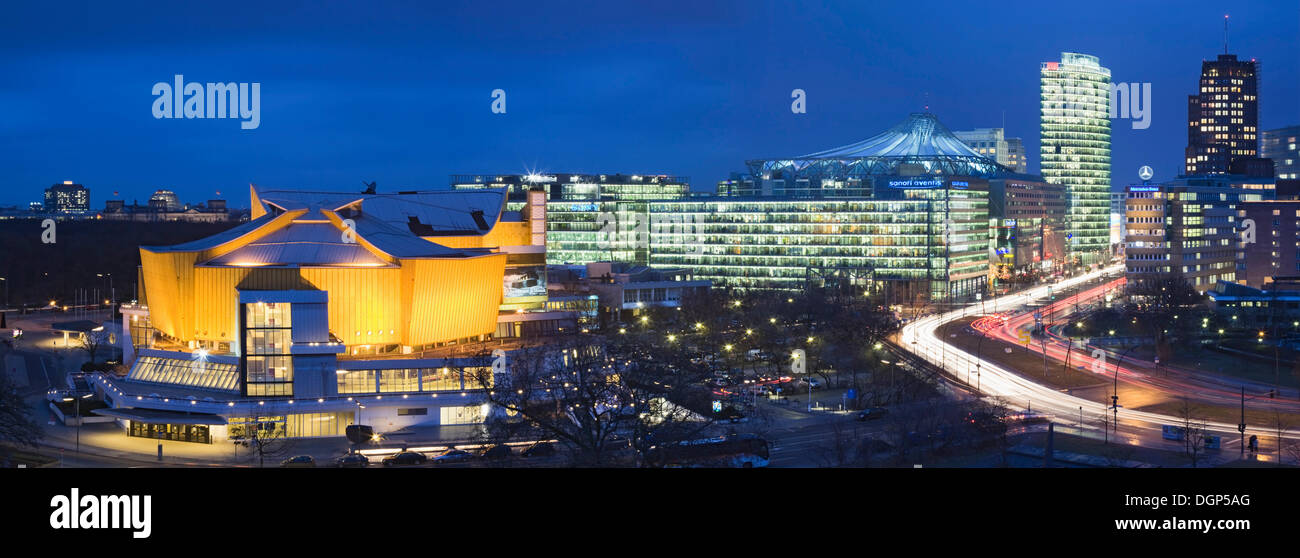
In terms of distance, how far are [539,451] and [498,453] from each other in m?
0.65

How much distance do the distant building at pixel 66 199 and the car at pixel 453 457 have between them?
43.8m

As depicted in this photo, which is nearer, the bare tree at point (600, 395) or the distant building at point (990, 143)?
the bare tree at point (600, 395)

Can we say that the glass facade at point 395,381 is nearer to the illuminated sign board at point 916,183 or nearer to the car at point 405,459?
the car at point 405,459

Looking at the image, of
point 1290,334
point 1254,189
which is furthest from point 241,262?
point 1254,189

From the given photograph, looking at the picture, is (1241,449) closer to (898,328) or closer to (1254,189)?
(898,328)

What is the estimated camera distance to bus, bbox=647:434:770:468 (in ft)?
53.9

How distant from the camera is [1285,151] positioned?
94.3 metres

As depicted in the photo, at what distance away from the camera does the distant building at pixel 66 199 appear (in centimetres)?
5669

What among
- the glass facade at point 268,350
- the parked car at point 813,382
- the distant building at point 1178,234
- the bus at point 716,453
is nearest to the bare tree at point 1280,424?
the bus at point 716,453

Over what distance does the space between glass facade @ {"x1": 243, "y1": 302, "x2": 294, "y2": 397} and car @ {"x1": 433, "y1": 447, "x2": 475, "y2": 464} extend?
21.0 feet

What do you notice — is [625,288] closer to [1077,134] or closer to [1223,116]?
[1077,134]
